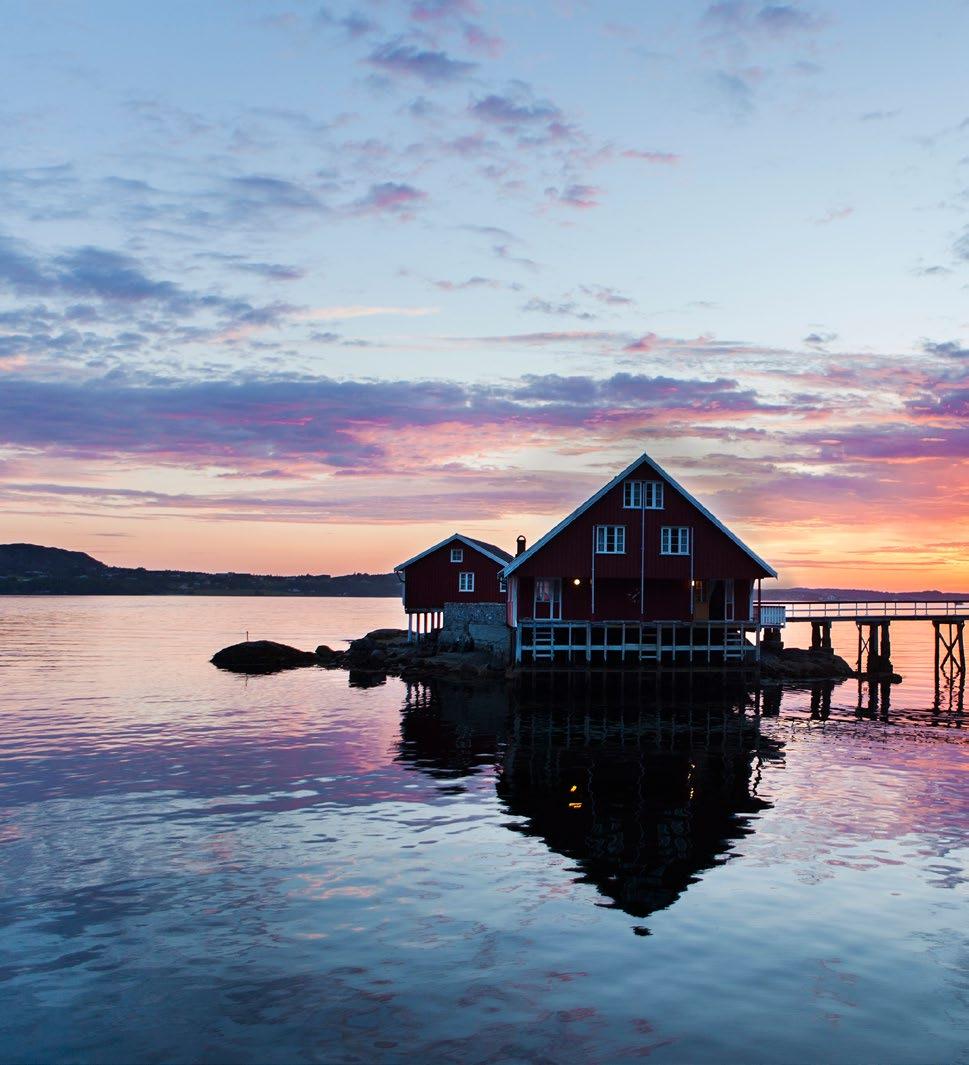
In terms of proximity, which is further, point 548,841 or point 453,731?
point 453,731

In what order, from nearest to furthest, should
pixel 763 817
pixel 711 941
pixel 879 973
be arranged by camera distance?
pixel 879 973 → pixel 711 941 → pixel 763 817

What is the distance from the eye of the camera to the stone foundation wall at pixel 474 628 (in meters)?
55.9

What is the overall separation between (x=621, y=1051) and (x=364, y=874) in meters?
7.03

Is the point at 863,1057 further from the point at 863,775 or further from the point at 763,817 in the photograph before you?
the point at 863,775

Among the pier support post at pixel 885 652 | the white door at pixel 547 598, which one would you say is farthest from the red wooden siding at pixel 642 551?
the pier support post at pixel 885 652

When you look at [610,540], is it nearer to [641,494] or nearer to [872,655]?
[641,494]

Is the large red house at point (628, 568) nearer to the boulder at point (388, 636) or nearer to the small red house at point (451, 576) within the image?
the small red house at point (451, 576)

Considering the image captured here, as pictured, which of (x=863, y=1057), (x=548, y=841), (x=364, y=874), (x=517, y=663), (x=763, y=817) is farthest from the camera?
(x=517, y=663)

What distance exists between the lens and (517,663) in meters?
47.6

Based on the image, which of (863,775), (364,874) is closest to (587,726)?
(863,775)

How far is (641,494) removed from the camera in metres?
48.3

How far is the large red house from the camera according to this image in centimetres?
4809

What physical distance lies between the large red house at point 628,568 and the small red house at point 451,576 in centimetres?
1457

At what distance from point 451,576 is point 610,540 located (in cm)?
1915
